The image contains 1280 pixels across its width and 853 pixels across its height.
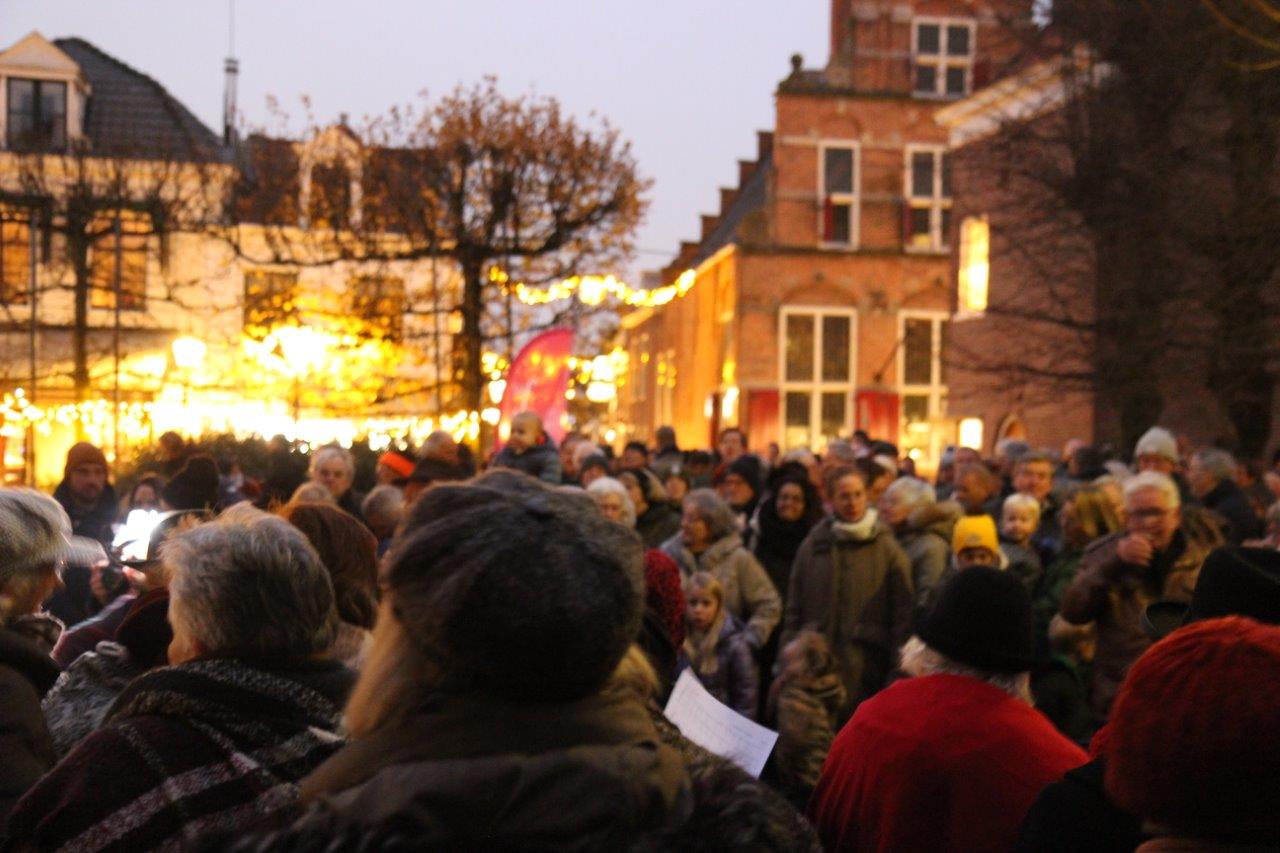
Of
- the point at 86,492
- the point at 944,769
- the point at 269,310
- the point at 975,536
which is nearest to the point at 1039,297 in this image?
the point at 269,310

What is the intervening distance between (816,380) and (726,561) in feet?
87.4

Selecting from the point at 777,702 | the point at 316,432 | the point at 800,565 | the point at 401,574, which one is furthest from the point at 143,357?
the point at 401,574

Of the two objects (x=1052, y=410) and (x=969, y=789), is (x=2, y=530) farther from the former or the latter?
(x=1052, y=410)

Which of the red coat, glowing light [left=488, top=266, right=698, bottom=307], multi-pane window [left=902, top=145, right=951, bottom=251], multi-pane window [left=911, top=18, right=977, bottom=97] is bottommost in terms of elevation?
the red coat

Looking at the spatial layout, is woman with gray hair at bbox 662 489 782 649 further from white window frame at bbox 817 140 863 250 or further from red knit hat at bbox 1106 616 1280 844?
white window frame at bbox 817 140 863 250

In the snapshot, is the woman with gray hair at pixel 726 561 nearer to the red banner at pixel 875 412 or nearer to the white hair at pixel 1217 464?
the white hair at pixel 1217 464

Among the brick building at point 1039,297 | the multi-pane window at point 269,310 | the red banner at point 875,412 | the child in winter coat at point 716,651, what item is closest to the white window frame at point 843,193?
the red banner at point 875,412

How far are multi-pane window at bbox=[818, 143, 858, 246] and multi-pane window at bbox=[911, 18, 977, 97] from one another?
2.29 metres

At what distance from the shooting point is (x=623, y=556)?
1986 mm

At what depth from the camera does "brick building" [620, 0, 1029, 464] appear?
110 feet

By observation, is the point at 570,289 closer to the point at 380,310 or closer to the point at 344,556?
the point at 380,310

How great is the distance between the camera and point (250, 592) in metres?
2.76

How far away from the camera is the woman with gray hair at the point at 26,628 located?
3.12m

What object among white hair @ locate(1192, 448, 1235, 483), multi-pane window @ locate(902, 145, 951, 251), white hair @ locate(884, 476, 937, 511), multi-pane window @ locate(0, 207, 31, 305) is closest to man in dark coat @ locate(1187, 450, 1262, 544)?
white hair @ locate(1192, 448, 1235, 483)
